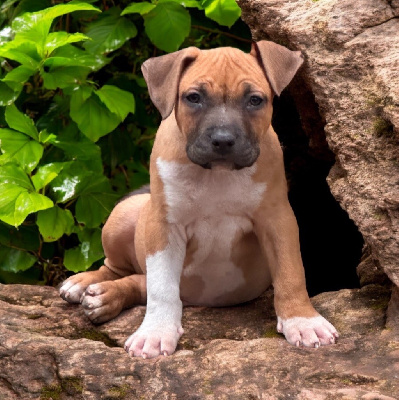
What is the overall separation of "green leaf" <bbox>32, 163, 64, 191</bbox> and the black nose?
5.98ft

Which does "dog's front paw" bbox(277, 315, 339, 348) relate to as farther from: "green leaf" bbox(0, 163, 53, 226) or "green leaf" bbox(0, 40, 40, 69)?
"green leaf" bbox(0, 40, 40, 69)

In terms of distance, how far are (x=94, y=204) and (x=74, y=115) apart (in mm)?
685

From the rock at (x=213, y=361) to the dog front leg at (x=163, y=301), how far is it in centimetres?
9

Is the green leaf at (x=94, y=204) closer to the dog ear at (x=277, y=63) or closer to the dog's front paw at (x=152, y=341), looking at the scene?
the dog's front paw at (x=152, y=341)

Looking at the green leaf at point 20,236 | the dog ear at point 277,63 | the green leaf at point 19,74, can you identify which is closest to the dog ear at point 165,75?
the dog ear at point 277,63

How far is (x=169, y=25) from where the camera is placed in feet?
17.9

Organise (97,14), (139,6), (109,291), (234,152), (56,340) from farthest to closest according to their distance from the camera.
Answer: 1. (97,14)
2. (139,6)
3. (109,291)
4. (56,340)
5. (234,152)

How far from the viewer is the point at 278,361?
135 inches

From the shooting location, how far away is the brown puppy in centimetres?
361

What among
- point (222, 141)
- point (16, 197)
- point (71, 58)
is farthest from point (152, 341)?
point (71, 58)

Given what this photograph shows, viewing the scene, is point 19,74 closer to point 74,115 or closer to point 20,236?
point 74,115

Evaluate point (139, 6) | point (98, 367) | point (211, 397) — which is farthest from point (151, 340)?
point (139, 6)

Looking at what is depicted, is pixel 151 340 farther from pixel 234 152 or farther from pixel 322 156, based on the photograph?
pixel 322 156

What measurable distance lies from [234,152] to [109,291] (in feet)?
4.06
